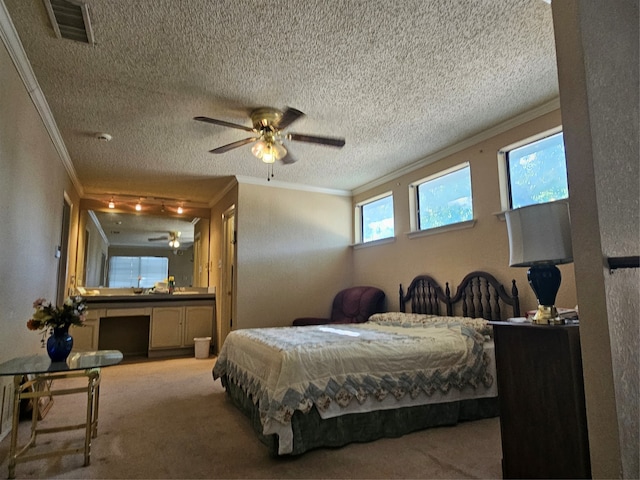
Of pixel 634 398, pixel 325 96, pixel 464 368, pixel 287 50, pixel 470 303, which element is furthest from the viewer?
pixel 470 303

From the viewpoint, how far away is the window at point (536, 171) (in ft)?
9.94

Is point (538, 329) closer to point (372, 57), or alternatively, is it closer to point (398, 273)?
point (372, 57)

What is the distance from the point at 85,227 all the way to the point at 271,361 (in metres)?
4.95

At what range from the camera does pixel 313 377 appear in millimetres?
2230

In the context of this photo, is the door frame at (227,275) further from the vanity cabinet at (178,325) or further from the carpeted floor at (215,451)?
the carpeted floor at (215,451)

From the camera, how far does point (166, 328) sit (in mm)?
5488

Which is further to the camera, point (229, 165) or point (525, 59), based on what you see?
point (229, 165)

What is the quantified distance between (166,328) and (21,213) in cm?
321

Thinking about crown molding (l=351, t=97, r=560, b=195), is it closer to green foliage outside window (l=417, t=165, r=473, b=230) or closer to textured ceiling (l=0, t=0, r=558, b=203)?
textured ceiling (l=0, t=0, r=558, b=203)

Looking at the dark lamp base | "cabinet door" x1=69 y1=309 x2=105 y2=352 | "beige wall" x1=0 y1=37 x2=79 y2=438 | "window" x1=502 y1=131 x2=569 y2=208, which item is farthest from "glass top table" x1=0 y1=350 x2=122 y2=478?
"window" x1=502 y1=131 x2=569 y2=208

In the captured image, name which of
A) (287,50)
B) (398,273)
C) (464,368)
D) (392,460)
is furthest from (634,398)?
(398,273)

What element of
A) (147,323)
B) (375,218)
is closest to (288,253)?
(375,218)

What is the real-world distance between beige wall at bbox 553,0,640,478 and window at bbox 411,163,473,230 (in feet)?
7.96

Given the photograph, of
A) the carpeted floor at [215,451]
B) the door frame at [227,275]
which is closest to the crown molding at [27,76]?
the door frame at [227,275]
